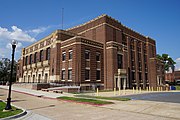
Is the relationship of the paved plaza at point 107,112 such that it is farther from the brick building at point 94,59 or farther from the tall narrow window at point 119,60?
the tall narrow window at point 119,60

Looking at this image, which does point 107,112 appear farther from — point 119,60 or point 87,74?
point 119,60

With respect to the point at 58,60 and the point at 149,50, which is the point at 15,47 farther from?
the point at 149,50

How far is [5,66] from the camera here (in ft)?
267

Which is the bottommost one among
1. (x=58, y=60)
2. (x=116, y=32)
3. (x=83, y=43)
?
(x=58, y=60)

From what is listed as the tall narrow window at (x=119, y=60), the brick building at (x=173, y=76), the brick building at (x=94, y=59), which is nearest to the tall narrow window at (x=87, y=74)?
the brick building at (x=94, y=59)

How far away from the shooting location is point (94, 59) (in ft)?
112

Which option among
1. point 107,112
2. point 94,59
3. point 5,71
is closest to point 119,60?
point 94,59

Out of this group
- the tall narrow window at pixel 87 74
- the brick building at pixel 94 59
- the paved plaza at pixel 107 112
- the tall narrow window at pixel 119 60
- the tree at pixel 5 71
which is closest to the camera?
the paved plaza at pixel 107 112

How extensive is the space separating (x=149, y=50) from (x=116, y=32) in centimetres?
1949

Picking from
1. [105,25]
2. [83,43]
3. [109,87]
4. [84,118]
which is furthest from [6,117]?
[105,25]

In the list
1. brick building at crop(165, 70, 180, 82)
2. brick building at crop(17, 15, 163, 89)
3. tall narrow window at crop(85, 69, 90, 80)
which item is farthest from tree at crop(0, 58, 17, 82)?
brick building at crop(165, 70, 180, 82)

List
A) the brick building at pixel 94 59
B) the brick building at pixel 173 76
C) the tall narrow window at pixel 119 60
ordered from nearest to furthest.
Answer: the brick building at pixel 94 59, the tall narrow window at pixel 119 60, the brick building at pixel 173 76

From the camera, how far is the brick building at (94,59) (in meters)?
32.1

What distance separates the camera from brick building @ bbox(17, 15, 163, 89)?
3212 cm
